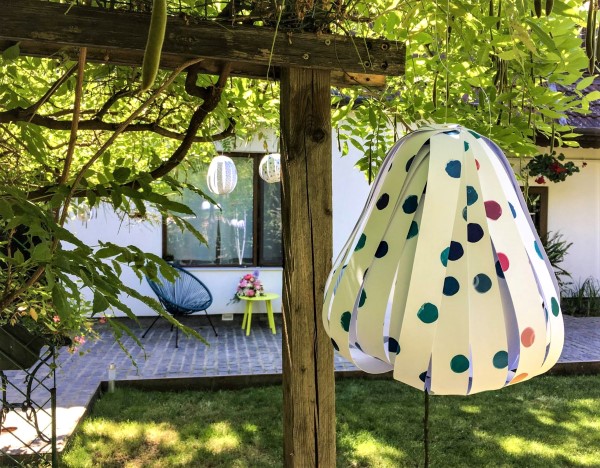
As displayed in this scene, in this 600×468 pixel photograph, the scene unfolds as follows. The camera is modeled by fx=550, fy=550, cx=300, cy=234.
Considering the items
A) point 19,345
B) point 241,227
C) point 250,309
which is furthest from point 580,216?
point 19,345

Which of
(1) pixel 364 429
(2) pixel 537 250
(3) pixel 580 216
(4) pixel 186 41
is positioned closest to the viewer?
(2) pixel 537 250

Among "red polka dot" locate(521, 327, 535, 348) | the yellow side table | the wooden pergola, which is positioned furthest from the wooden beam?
the yellow side table

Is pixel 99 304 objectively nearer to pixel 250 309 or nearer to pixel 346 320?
pixel 346 320

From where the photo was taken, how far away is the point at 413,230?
828 mm

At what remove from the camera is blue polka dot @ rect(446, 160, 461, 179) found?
81 centimetres

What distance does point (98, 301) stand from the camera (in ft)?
3.13

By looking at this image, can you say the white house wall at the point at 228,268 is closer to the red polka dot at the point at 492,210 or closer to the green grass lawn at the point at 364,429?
the green grass lawn at the point at 364,429

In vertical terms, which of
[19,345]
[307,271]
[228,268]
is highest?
[307,271]

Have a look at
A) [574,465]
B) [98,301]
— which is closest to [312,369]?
[98,301]

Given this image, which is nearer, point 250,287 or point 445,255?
point 445,255

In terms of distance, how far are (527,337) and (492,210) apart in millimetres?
187

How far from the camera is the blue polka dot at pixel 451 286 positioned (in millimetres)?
756

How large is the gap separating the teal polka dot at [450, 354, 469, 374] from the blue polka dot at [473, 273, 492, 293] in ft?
0.31

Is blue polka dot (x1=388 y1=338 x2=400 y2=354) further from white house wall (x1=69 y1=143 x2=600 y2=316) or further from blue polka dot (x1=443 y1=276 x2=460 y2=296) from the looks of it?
white house wall (x1=69 y1=143 x2=600 y2=316)
